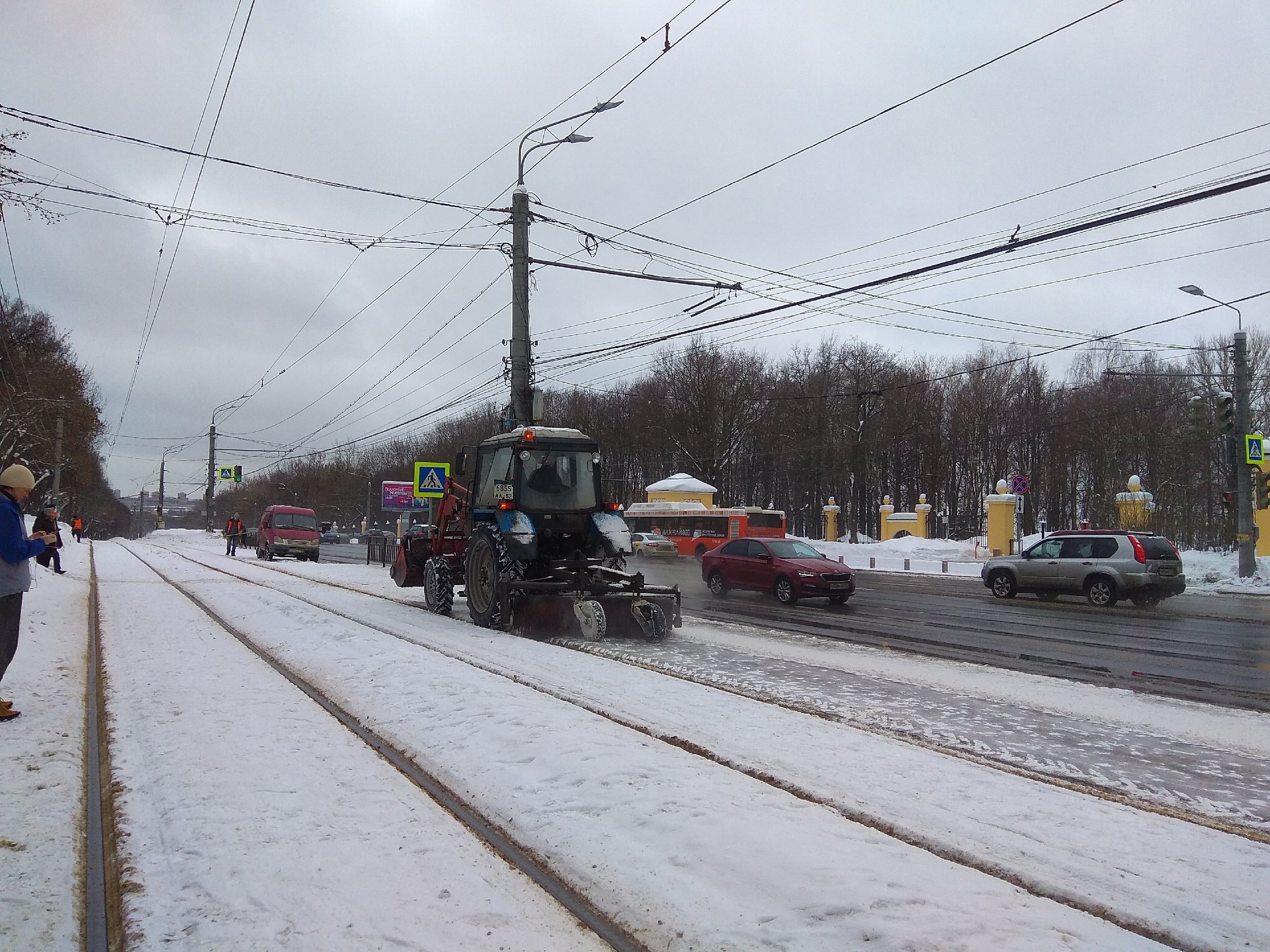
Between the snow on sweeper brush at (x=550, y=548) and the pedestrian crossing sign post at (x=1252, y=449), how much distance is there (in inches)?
887

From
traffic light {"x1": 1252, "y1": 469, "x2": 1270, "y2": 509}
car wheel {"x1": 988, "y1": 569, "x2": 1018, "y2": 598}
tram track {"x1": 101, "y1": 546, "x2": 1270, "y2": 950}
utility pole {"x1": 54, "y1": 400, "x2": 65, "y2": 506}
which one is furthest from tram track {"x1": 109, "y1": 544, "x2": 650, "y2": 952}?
utility pole {"x1": 54, "y1": 400, "x2": 65, "y2": 506}

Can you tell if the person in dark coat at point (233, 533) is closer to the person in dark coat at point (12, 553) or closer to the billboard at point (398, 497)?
the billboard at point (398, 497)

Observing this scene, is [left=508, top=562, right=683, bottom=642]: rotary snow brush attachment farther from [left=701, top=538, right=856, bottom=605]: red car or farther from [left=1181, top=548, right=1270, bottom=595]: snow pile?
[left=1181, top=548, right=1270, bottom=595]: snow pile

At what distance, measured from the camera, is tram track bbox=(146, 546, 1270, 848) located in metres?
4.99

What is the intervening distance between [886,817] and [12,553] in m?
6.03

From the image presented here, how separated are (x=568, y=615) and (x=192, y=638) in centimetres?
497

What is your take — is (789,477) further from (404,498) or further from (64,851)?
(64,851)

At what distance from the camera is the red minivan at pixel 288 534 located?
37.6 meters

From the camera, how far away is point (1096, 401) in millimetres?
56031

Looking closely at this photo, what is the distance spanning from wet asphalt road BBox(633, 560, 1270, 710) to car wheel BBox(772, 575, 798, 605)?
28 cm

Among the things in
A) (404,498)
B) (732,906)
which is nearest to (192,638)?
(732,906)


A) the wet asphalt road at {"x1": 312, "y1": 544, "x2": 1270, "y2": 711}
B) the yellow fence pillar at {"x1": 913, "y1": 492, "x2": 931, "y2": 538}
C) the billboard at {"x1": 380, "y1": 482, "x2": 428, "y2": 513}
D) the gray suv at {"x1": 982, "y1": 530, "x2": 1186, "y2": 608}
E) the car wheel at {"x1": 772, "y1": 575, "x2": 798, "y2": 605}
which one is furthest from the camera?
the yellow fence pillar at {"x1": 913, "y1": 492, "x2": 931, "y2": 538}

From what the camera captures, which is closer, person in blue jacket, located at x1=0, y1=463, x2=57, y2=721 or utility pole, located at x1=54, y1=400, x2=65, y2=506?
person in blue jacket, located at x1=0, y1=463, x2=57, y2=721

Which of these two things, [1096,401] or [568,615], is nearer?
[568,615]
